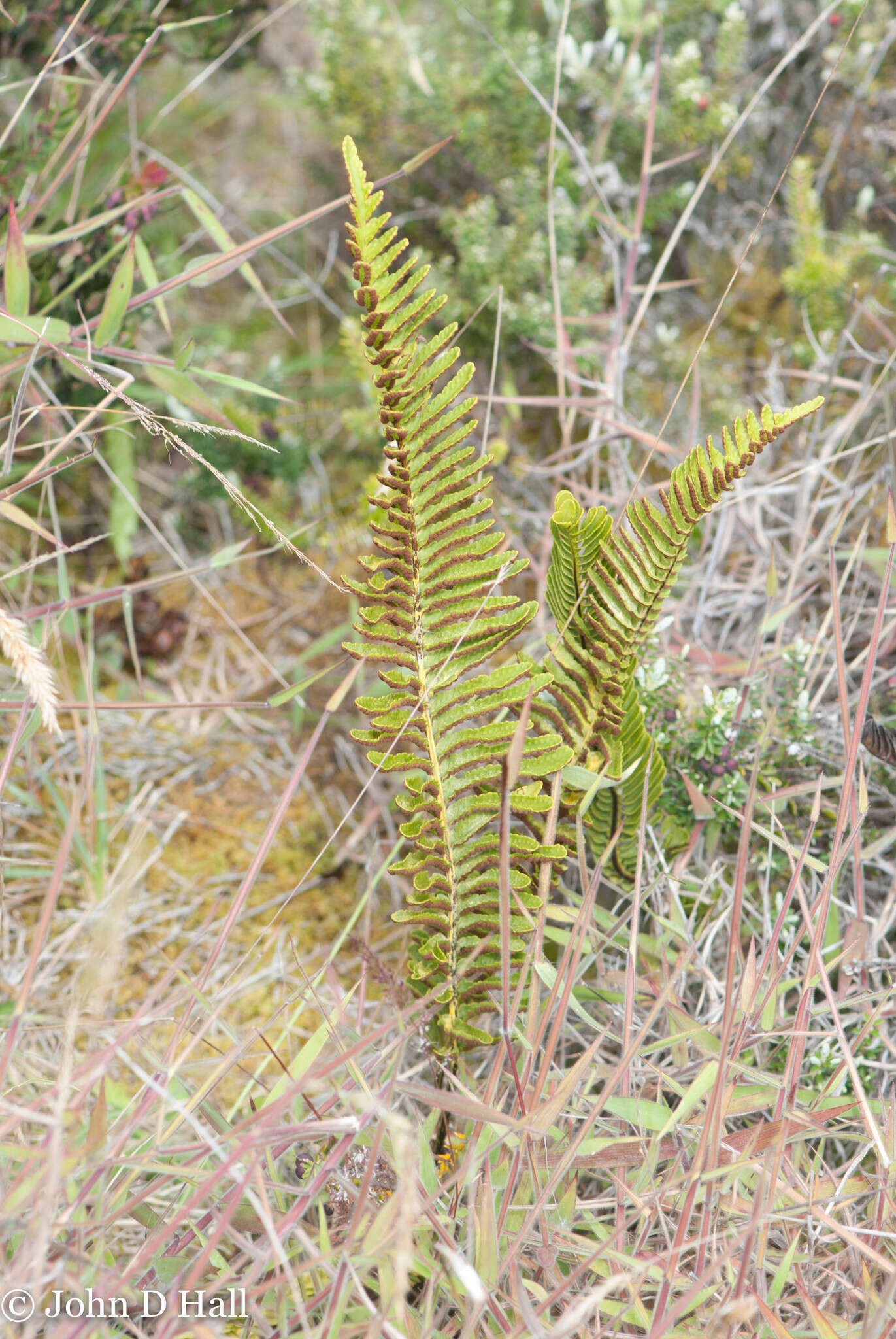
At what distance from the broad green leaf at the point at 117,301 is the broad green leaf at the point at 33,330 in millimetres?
65

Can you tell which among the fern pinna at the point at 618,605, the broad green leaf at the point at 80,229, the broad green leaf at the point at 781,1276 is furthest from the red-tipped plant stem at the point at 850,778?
the broad green leaf at the point at 80,229

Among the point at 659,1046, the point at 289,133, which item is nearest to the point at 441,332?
the point at 659,1046

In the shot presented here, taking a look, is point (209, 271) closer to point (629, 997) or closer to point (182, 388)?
point (182, 388)

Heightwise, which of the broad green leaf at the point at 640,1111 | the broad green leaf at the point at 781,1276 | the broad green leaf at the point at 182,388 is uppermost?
the broad green leaf at the point at 182,388

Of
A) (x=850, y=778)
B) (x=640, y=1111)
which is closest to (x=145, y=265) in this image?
(x=850, y=778)

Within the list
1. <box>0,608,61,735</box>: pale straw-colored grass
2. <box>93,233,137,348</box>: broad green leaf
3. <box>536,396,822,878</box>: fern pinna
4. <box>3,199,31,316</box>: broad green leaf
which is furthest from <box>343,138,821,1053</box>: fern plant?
<box>3,199,31,316</box>: broad green leaf

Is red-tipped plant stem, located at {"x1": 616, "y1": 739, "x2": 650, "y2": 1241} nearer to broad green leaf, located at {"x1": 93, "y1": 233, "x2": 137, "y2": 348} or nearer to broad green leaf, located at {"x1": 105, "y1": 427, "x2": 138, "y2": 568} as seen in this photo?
broad green leaf, located at {"x1": 93, "y1": 233, "x2": 137, "y2": 348}

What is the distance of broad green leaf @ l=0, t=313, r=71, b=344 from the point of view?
1.79m

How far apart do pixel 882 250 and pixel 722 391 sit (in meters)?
0.50

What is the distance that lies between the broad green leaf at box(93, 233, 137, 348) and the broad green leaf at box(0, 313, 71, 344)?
0.07 m

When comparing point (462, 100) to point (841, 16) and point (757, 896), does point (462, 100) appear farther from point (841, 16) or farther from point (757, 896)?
point (757, 896)

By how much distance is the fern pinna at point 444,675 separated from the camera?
143 cm

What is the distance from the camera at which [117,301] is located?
6.18 ft

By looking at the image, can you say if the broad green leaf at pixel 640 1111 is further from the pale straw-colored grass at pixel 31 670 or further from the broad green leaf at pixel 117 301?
the broad green leaf at pixel 117 301
